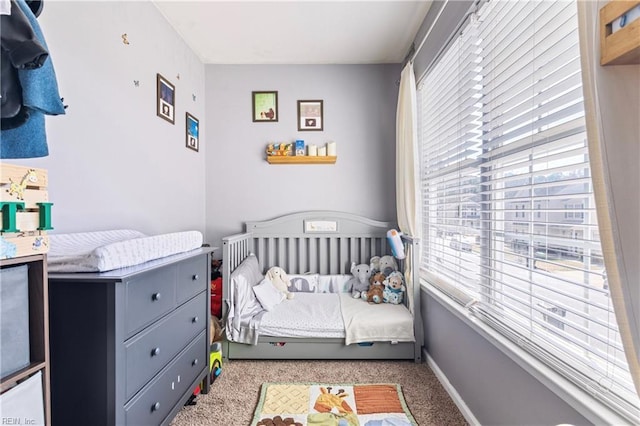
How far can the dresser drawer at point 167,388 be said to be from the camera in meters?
1.09

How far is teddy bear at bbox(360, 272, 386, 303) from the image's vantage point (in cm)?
238

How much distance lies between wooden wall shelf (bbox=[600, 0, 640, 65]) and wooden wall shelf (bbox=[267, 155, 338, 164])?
224 cm

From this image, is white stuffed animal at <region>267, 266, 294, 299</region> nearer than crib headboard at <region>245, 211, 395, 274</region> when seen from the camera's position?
Yes

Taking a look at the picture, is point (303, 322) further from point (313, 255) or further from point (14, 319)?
point (14, 319)

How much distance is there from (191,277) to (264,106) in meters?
1.92

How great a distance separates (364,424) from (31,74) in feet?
6.06

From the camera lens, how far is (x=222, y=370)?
6.67 ft

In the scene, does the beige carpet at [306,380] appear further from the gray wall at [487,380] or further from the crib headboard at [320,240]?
the crib headboard at [320,240]

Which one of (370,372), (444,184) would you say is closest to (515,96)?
(444,184)

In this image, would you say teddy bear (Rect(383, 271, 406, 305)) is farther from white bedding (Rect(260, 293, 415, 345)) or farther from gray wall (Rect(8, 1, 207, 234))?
gray wall (Rect(8, 1, 207, 234))

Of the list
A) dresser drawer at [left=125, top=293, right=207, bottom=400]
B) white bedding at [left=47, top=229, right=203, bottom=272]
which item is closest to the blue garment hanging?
white bedding at [left=47, top=229, right=203, bottom=272]

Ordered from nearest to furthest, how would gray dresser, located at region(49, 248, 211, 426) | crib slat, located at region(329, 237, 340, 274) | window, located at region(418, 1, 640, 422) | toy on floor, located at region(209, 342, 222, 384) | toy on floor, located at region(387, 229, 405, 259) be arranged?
window, located at region(418, 1, 640, 422)
gray dresser, located at region(49, 248, 211, 426)
toy on floor, located at region(209, 342, 222, 384)
toy on floor, located at region(387, 229, 405, 259)
crib slat, located at region(329, 237, 340, 274)

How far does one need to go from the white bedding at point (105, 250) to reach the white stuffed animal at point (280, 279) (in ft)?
3.70

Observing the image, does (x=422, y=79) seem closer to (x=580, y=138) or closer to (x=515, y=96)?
(x=515, y=96)
